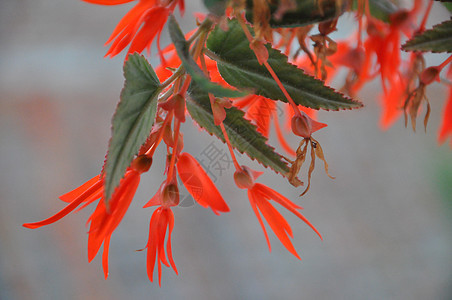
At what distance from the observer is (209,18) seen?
0.56ft

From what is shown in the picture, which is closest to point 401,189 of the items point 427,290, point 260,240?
point 427,290

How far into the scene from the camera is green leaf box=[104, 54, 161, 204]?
140 millimetres

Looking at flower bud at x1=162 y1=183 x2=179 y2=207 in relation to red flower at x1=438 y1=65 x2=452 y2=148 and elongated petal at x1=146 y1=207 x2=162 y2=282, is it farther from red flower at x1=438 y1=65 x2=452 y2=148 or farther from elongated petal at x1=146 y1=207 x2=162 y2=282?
red flower at x1=438 y1=65 x2=452 y2=148

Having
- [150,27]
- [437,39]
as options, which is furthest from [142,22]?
[437,39]

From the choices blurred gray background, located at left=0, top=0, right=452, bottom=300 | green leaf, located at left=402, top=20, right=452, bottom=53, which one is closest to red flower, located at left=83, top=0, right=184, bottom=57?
green leaf, located at left=402, top=20, right=452, bottom=53

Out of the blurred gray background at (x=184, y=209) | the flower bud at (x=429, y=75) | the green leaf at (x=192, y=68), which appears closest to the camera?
the green leaf at (x=192, y=68)

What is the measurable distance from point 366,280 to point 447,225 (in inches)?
13.1

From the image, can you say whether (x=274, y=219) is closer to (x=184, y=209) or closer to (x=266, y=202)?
(x=266, y=202)

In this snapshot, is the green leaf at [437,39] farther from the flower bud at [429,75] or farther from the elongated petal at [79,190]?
the elongated petal at [79,190]

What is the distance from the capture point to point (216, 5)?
0.15 m

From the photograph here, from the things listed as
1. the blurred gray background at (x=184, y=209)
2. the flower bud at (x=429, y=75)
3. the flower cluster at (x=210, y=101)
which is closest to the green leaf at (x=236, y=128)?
the flower cluster at (x=210, y=101)

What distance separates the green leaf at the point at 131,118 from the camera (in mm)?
140

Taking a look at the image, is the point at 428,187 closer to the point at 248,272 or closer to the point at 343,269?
the point at 343,269

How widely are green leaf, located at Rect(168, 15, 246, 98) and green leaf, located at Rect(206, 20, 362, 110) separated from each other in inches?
1.3
